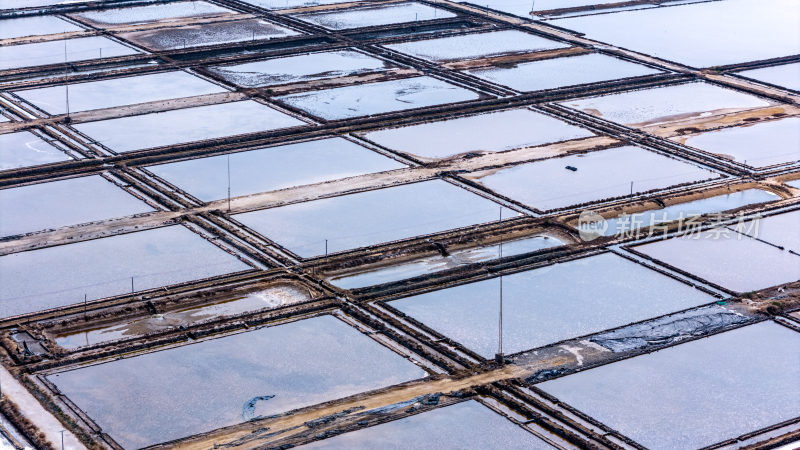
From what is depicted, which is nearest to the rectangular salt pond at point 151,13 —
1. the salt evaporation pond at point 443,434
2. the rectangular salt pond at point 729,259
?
the rectangular salt pond at point 729,259

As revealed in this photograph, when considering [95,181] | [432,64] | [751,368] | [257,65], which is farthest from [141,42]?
[751,368]

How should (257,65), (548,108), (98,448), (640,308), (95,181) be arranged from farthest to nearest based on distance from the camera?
(257,65)
(548,108)
(95,181)
(640,308)
(98,448)

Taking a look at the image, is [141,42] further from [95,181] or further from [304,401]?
[304,401]

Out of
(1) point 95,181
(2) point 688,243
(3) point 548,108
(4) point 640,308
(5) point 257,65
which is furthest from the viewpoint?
(5) point 257,65

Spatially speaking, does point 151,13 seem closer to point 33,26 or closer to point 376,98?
point 33,26

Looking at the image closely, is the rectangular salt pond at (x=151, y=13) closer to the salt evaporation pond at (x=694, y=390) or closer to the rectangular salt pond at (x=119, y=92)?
the rectangular salt pond at (x=119, y=92)

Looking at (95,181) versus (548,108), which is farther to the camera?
(548,108)

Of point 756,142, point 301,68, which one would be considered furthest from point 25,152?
point 756,142
